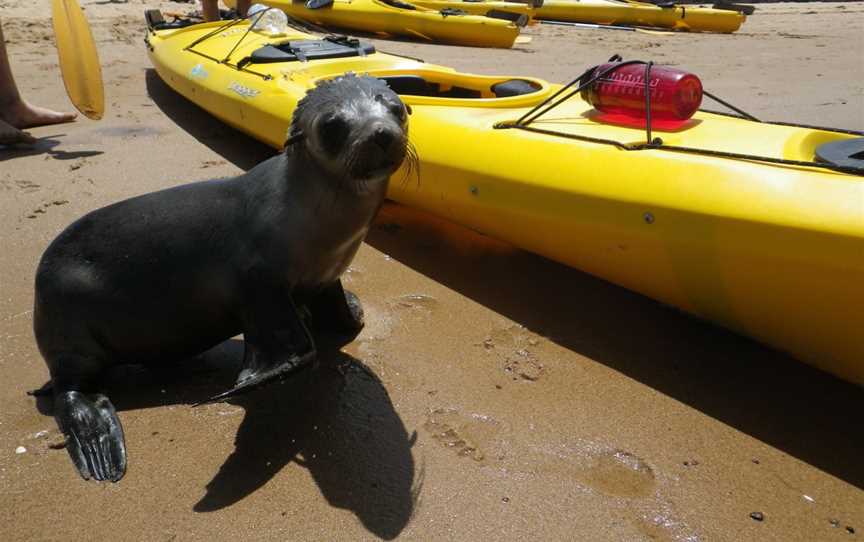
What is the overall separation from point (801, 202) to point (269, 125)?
2851 millimetres

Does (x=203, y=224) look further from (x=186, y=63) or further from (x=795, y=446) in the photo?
(x=186, y=63)

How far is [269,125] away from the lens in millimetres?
3969

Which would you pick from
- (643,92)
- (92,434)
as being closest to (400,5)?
(643,92)

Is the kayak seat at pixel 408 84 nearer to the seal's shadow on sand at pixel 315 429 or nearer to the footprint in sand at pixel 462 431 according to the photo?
the seal's shadow on sand at pixel 315 429

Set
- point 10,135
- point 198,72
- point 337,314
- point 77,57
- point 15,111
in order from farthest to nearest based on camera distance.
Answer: point 15,111 → point 198,72 → point 10,135 → point 77,57 → point 337,314

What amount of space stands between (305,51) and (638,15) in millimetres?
9364

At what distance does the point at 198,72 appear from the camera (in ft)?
16.3

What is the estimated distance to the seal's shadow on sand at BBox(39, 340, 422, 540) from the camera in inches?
74.3

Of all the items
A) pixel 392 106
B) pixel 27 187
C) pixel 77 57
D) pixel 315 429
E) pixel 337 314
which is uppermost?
pixel 392 106

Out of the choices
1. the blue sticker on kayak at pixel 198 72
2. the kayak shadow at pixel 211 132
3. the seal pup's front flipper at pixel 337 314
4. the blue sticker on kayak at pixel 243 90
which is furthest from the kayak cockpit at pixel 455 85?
the seal pup's front flipper at pixel 337 314

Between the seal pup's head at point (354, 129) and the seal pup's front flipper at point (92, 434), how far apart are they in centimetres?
100

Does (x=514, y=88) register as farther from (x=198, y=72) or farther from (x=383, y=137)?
(x=198, y=72)

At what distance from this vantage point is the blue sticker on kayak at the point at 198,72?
487cm

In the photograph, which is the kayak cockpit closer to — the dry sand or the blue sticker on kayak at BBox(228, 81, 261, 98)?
the blue sticker on kayak at BBox(228, 81, 261, 98)
